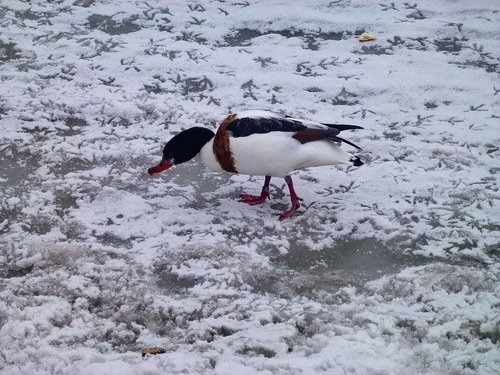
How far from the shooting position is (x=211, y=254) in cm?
350

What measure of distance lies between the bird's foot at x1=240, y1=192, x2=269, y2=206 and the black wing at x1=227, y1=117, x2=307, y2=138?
484 mm

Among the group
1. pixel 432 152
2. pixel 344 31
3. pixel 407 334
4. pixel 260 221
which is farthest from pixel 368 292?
pixel 344 31

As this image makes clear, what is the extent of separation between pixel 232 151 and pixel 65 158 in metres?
1.30

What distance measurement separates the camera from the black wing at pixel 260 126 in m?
3.62

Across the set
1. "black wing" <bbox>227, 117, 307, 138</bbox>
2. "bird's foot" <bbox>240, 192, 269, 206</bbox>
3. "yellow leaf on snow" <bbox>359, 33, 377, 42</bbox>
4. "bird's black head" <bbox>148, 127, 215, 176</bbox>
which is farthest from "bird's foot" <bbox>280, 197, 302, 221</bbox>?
"yellow leaf on snow" <bbox>359, 33, 377, 42</bbox>

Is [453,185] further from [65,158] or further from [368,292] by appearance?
[65,158]

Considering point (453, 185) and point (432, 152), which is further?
point (432, 152)

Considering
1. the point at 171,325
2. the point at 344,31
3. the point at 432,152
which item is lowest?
the point at 171,325

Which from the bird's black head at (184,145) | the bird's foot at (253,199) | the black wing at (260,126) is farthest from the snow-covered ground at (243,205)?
the black wing at (260,126)

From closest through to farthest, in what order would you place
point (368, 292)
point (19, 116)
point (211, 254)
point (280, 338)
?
point (280, 338)
point (368, 292)
point (211, 254)
point (19, 116)

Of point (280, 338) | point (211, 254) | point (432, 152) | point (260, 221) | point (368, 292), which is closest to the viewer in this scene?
point (280, 338)

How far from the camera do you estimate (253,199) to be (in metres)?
3.98

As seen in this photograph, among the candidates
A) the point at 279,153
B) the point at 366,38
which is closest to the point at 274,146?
the point at 279,153

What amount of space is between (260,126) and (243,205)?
0.57 m
